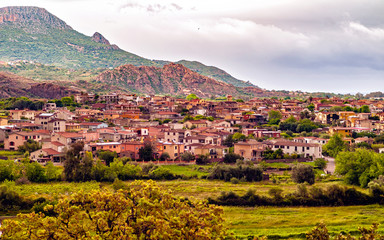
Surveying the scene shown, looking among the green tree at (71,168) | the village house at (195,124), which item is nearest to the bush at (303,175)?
the green tree at (71,168)

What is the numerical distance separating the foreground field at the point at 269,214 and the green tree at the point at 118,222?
6.83 metres

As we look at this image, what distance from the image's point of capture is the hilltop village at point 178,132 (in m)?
56.1

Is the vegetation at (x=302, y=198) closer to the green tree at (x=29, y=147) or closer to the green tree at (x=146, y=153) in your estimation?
the green tree at (x=146, y=153)

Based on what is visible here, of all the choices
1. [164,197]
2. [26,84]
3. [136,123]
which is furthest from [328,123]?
[26,84]

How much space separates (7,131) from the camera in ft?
210

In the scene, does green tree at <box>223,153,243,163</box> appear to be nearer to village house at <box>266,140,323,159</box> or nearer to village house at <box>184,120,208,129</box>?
village house at <box>266,140,323,159</box>

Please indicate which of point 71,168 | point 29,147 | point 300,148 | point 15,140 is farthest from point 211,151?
point 15,140

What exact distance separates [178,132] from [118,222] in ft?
162

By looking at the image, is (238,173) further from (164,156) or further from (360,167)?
(360,167)

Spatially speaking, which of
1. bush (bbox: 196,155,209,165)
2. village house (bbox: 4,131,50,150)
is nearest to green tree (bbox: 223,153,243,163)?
bush (bbox: 196,155,209,165)

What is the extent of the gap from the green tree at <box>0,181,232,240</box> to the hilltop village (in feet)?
115

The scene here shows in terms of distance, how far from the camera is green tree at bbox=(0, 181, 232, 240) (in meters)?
16.9

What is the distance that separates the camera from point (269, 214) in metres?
34.4

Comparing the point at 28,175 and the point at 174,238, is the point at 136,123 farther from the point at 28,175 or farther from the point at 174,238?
the point at 174,238
